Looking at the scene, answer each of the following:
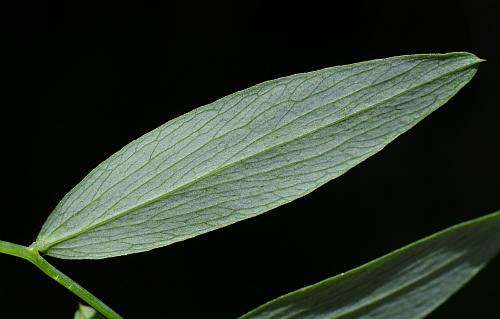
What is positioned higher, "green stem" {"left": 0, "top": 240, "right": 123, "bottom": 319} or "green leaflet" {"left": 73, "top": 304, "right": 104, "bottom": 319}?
"green stem" {"left": 0, "top": 240, "right": 123, "bottom": 319}

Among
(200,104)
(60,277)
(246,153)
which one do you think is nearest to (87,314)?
(60,277)

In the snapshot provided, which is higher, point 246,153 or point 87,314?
point 246,153

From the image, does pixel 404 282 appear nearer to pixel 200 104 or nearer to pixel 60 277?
pixel 60 277

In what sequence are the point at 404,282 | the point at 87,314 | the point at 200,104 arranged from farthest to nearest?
the point at 200,104, the point at 87,314, the point at 404,282

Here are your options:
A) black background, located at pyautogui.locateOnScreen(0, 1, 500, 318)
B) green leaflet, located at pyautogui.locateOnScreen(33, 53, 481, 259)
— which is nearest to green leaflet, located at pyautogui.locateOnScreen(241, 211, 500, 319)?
green leaflet, located at pyautogui.locateOnScreen(33, 53, 481, 259)

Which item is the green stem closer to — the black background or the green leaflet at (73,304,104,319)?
the green leaflet at (73,304,104,319)

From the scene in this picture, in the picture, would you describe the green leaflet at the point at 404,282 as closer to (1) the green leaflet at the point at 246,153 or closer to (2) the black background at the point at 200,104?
(1) the green leaflet at the point at 246,153

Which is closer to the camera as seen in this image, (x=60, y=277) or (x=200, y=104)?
(x=60, y=277)
